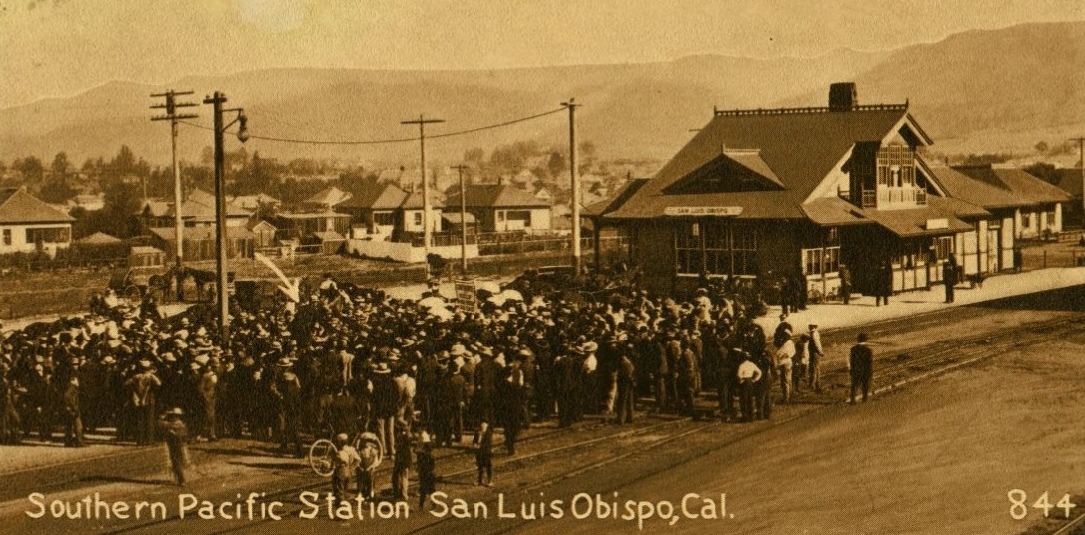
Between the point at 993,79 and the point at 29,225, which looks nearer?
the point at 993,79

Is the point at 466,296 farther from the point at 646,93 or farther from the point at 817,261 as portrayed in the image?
the point at 817,261

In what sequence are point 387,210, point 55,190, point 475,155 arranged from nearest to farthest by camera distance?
1. point 55,190
2. point 387,210
3. point 475,155

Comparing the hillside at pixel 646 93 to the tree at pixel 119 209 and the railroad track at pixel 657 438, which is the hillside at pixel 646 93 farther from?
the tree at pixel 119 209

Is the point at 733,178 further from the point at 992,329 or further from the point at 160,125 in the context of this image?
the point at 160,125

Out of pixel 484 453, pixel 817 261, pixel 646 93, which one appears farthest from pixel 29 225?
pixel 484 453

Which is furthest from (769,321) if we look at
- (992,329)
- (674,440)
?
(674,440)
